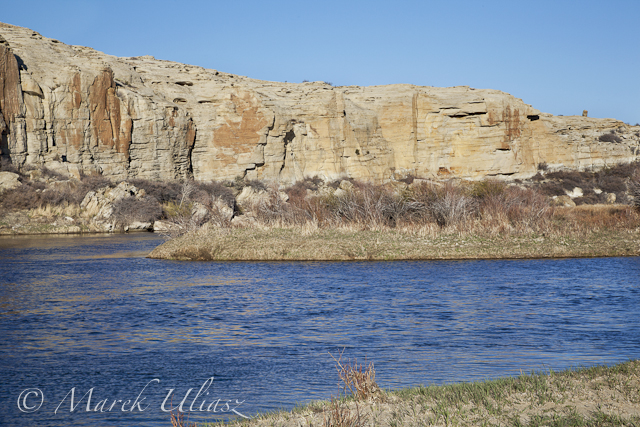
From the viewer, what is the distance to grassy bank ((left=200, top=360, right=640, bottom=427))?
6691mm

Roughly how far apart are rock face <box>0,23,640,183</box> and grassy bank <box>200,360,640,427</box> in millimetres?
56389

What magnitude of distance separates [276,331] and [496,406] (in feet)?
23.7

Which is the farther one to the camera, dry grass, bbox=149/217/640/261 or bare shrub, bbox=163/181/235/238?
bare shrub, bbox=163/181/235/238

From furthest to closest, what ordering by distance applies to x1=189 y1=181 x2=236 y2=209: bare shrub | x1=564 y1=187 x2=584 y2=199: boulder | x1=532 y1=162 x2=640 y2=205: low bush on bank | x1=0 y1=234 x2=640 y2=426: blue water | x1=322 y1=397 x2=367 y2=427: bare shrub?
x1=564 y1=187 x2=584 y2=199: boulder, x1=532 y1=162 x2=640 y2=205: low bush on bank, x1=189 y1=181 x2=236 y2=209: bare shrub, x1=0 y1=234 x2=640 y2=426: blue water, x1=322 y1=397 x2=367 y2=427: bare shrub

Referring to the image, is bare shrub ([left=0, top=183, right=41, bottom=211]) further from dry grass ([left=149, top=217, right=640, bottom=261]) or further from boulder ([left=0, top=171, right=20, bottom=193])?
dry grass ([left=149, top=217, right=640, bottom=261])

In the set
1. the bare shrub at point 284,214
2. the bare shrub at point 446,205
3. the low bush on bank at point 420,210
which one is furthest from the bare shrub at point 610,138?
the bare shrub at point 284,214

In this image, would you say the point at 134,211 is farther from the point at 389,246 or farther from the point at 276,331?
the point at 276,331

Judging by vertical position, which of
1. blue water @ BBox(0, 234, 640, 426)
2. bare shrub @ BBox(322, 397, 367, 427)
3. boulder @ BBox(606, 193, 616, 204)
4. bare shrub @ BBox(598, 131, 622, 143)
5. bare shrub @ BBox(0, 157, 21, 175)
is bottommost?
blue water @ BBox(0, 234, 640, 426)

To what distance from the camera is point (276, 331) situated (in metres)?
13.7

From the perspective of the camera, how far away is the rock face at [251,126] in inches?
2347

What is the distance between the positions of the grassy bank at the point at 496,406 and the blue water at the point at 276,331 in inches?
55.7

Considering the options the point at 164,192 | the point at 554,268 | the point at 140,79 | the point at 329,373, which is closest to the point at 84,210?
the point at 164,192

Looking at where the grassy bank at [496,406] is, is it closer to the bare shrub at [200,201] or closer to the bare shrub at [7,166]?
the bare shrub at [200,201]

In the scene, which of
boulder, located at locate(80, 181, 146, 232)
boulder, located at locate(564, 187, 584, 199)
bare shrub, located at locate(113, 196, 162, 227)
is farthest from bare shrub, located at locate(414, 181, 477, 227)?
boulder, located at locate(564, 187, 584, 199)
